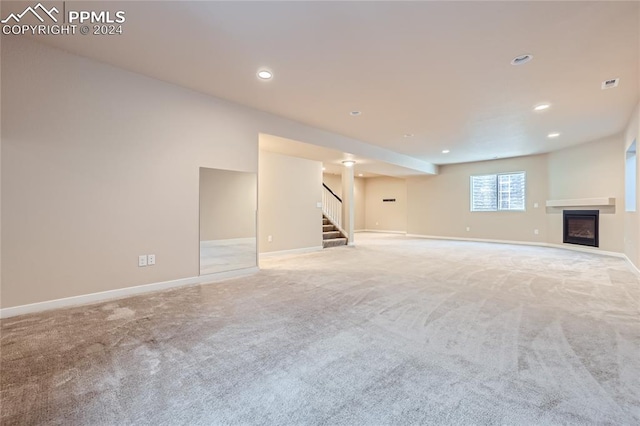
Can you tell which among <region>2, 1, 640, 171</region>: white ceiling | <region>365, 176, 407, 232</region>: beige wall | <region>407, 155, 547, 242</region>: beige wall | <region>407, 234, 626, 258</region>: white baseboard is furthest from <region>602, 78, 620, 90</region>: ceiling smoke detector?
<region>365, 176, 407, 232</region>: beige wall

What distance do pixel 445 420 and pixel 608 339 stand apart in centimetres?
183

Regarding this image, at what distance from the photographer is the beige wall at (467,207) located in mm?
8117

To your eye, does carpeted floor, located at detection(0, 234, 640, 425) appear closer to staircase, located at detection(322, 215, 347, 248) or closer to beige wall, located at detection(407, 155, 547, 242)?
staircase, located at detection(322, 215, 347, 248)

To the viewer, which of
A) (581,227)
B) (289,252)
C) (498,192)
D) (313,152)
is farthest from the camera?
(498,192)

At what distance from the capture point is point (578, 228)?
23.2 feet

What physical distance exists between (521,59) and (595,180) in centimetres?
539

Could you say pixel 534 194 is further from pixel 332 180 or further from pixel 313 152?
pixel 332 180

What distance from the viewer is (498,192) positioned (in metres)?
8.95

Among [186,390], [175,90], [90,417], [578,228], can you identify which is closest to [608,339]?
[186,390]

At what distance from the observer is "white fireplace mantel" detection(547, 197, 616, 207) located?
600 cm

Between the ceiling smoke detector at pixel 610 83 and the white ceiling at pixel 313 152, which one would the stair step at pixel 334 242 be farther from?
the ceiling smoke detector at pixel 610 83

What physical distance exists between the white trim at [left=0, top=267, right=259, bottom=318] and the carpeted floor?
0.55 ft

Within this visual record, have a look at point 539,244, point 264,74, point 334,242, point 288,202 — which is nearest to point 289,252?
Answer: point 288,202

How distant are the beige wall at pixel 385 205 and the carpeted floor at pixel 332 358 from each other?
8.80 metres
